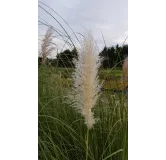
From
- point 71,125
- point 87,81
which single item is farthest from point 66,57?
point 71,125

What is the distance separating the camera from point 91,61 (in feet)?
3.87

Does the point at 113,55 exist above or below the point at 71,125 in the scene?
above

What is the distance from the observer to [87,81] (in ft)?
3.81

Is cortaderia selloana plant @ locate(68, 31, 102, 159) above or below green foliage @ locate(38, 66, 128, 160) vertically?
above

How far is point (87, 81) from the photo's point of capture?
116 centimetres

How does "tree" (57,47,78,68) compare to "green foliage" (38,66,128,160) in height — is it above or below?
above

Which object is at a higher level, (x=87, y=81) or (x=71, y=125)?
(x=87, y=81)

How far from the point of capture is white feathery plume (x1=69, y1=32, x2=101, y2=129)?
1.16m

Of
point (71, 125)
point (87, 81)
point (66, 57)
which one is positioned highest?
point (66, 57)

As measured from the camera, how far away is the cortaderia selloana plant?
Answer: 116 centimetres

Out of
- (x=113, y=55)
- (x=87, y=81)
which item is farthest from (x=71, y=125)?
(x=113, y=55)

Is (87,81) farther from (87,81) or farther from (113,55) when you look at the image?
(113,55)
